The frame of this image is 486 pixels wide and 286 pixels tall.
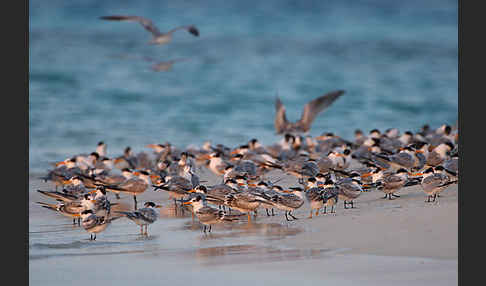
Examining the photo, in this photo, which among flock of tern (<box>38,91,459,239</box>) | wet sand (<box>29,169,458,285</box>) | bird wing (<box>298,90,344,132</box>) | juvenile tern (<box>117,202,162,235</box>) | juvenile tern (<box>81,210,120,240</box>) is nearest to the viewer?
wet sand (<box>29,169,458,285</box>)

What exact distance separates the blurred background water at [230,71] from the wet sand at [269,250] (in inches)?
202

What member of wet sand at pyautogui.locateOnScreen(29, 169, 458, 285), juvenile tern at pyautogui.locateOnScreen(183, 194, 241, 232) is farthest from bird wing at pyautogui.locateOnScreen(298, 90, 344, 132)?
juvenile tern at pyautogui.locateOnScreen(183, 194, 241, 232)

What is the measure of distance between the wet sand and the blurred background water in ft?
16.9

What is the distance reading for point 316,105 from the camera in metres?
14.8

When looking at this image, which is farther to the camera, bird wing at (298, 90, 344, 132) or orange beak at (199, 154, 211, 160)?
bird wing at (298, 90, 344, 132)

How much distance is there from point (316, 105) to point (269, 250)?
8.43m

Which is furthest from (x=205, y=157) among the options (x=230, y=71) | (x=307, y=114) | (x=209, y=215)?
(x=230, y=71)

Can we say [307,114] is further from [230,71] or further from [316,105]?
[230,71]

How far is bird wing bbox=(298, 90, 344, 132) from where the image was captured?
1471 centimetres

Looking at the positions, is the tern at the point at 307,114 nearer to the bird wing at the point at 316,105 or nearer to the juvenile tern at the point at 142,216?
the bird wing at the point at 316,105

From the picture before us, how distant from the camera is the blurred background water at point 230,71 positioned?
671 inches

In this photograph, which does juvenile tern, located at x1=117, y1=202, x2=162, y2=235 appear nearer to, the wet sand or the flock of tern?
the flock of tern

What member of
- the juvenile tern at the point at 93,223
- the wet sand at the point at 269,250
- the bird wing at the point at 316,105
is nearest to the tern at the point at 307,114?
the bird wing at the point at 316,105

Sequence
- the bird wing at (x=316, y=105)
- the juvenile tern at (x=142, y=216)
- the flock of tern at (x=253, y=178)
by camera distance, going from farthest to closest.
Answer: the bird wing at (x=316, y=105)
the flock of tern at (x=253, y=178)
the juvenile tern at (x=142, y=216)
